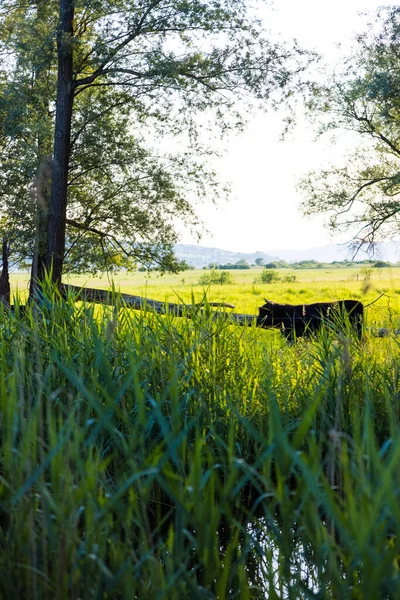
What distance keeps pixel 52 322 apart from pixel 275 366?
1821 millimetres

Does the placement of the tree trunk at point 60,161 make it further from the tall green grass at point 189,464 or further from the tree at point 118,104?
the tall green grass at point 189,464

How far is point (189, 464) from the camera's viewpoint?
99.7 inches

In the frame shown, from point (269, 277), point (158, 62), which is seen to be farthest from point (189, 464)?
point (269, 277)

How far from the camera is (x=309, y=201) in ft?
Answer: 73.5

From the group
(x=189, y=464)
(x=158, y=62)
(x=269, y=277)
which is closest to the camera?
(x=189, y=464)

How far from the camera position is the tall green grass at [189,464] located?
167cm

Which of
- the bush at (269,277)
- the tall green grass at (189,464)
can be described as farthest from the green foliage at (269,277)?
the tall green grass at (189,464)

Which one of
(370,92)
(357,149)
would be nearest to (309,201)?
(357,149)

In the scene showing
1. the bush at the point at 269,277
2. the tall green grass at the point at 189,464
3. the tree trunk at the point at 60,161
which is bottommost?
the tall green grass at the point at 189,464

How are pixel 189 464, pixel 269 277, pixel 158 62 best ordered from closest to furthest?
pixel 189 464 < pixel 158 62 < pixel 269 277

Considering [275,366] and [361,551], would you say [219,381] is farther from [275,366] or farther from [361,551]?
[361,551]

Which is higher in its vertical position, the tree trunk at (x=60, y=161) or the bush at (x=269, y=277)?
the tree trunk at (x=60, y=161)

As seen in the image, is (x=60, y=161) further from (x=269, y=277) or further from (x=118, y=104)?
(x=269, y=277)

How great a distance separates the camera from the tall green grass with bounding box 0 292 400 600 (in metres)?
1.67
